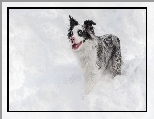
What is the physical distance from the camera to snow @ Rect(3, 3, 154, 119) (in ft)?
11.5

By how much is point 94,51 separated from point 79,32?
22 cm

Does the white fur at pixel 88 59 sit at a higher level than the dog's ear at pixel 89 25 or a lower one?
lower

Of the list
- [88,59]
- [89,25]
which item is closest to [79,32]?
[89,25]

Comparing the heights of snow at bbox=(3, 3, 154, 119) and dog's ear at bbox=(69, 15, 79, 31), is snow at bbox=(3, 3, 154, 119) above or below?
below

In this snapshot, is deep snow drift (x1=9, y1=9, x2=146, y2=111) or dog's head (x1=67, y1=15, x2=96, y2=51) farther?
deep snow drift (x1=9, y1=9, x2=146, y2=111)

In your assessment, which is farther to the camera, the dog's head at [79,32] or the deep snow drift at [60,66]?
the deep snow drift at [60,66]

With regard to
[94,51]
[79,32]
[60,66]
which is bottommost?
[60,66]

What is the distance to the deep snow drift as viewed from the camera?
3514 mm

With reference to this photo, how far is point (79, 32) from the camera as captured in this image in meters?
3.41

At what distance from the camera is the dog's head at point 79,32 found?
341 cm

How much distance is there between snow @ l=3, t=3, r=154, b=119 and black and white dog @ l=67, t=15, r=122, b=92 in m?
0.05

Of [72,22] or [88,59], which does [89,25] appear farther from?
[88,59]
